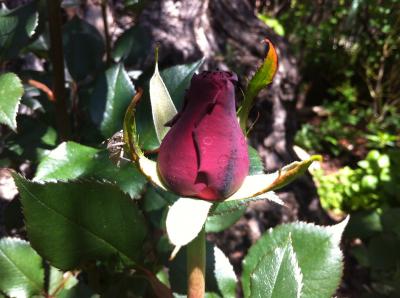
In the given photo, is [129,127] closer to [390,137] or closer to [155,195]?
[155,195]

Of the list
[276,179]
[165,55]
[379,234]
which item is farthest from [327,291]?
[165,55]

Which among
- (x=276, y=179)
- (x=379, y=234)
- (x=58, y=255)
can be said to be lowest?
(x=379, y=234)

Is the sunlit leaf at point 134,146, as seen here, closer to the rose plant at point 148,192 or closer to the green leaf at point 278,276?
the rose plant at point 148,192

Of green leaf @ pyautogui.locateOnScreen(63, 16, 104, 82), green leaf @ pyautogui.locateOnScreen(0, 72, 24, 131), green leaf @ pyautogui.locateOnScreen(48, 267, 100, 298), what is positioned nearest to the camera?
green leaf @ pyautogui.locateOnScreen(0, 72, 24, 131)

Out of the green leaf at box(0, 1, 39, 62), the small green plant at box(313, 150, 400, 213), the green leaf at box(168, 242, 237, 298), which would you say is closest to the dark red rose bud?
the green leaf at box(168, 242, 237, 298)

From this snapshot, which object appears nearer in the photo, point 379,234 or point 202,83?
point 202,83

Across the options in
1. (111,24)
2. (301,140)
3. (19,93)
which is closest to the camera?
(19,93)

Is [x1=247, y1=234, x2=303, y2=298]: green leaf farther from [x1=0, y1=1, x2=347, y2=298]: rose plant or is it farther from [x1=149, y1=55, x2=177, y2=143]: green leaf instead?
[x1=149, y1=55, x2=177, y2=143]: green leaf
